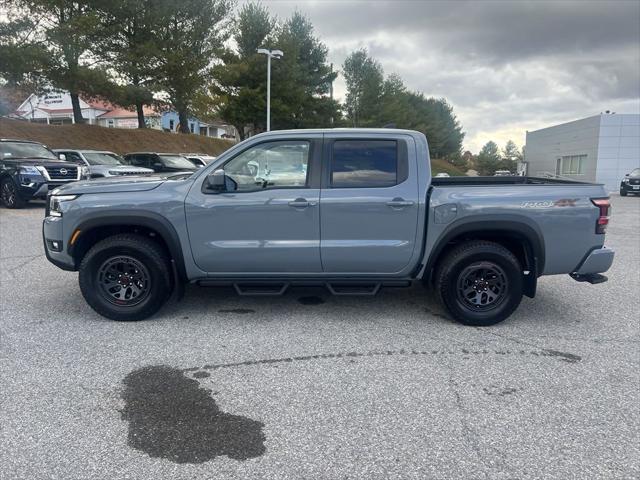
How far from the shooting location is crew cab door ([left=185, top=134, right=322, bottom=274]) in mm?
4461

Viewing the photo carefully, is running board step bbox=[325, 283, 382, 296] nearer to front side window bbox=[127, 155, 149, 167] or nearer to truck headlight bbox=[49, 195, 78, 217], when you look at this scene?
truck headlight bbox=[49, 195, 78, 217]

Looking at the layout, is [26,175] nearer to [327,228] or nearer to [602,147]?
[327,228]

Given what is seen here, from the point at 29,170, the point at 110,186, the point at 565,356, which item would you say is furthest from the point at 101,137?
the point at 565,356

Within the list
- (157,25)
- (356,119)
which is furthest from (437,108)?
(157,25)

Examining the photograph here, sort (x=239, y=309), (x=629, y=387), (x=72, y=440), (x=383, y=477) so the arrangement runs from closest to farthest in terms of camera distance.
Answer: (x=383, y=477) < (x=72, y=440) < (x=629, y=387) < (x=239, y=309)

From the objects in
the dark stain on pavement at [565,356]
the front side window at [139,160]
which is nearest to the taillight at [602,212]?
the dark stain on pavement at [565,356]

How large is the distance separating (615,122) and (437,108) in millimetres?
52069

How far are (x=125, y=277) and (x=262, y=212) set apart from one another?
1.50 meters

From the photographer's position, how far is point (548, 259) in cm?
451

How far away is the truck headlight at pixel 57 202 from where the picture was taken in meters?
4.58

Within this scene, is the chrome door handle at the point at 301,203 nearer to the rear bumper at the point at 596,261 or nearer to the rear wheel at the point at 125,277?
the rear wheel at the point at 125,277

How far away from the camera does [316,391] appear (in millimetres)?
3357

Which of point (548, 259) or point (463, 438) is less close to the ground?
point (548, 259)

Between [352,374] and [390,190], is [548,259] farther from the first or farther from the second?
[352,374]
